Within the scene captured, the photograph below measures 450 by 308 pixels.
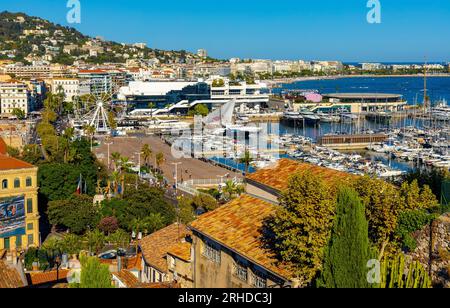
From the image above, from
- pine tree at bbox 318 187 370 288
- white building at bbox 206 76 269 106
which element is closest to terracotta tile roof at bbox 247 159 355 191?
pine tree at bbox 318 187 370 288

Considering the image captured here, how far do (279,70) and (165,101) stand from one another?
→ 10324 centimetres

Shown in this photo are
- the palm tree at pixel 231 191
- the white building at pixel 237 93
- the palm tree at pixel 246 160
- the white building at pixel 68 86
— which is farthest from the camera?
the white building at pixel 68 86

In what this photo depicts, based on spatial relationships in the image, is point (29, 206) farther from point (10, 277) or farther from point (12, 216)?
point (10, 277)

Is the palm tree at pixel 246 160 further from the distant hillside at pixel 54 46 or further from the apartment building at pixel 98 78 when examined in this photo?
the distant hillside at pixel 54 46

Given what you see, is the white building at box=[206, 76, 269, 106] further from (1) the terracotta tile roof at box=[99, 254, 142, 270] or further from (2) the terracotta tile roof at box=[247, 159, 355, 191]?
(2) the terracotta tile roof at box=[247, 159, 355, 191]

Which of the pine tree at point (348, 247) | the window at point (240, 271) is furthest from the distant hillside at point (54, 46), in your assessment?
the pine tree at point (348, 247)

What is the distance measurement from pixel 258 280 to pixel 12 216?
11384 millimetres

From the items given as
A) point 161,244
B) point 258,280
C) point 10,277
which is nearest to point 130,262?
point 161,244

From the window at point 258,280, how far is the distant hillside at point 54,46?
4615 inches

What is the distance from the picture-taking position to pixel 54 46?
139 meters

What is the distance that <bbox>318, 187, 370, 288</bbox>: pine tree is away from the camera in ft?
19.8

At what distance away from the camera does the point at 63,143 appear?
32.7 m

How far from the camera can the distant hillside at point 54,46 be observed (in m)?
127
